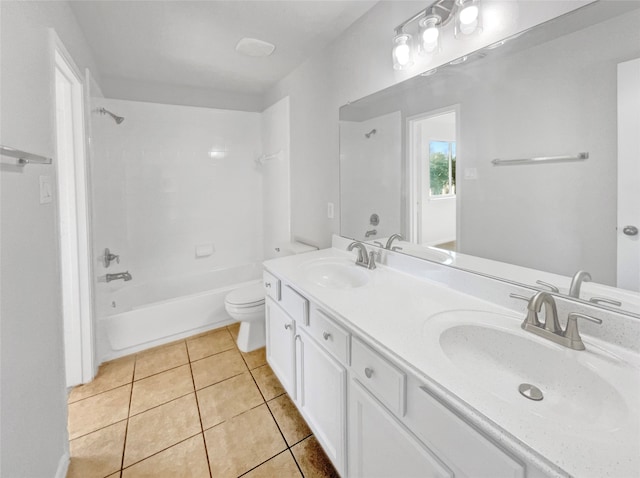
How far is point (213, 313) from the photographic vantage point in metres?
2.62

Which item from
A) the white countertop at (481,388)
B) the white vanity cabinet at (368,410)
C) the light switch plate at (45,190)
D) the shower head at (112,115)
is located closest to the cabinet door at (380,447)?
the white vanity cabinet at (368,410)

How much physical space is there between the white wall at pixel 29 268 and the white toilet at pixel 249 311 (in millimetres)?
1035

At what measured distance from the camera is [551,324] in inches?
33.9

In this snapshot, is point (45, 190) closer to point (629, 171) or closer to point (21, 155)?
point (21, 155)

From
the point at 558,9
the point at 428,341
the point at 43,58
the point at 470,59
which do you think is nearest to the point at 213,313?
the point at 43,58

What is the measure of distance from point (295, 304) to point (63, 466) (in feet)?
4.09

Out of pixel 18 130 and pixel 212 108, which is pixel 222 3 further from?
pixel 212 108

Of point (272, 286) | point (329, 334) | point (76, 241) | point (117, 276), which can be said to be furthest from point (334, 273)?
point (117, 276)

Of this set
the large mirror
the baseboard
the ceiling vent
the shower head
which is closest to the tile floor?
the baseboard

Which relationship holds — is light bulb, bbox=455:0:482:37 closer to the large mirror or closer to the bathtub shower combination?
the large mirror

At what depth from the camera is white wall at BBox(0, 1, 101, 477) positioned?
0.88 meters

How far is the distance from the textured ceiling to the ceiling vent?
5 centimetres

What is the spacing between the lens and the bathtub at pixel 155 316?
7.23ft

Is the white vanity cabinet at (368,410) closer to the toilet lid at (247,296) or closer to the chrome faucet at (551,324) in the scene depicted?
the chrome faucet at (551,324)
